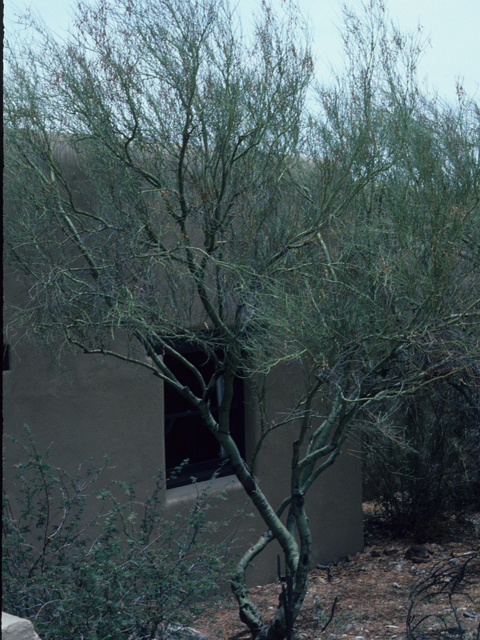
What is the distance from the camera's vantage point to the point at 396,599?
640 centimetres

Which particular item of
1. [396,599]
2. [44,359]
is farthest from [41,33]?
[396,599]

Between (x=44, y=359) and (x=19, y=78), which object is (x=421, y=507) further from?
(x=19, y=78)

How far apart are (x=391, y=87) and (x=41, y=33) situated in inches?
125

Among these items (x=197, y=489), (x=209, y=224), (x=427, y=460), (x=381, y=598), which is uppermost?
(x=209, y=224)

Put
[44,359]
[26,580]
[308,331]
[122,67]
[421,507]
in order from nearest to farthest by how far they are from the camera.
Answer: [26,580] < [308,331] < [122,67] < [44,359] < [421,507]

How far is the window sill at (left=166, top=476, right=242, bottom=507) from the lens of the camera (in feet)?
20.0

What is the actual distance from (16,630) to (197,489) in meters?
3.87

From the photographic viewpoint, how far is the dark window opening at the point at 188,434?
6328mm

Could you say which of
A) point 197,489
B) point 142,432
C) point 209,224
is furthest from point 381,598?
point 209,224

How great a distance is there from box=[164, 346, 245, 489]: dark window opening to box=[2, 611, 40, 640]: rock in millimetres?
4159

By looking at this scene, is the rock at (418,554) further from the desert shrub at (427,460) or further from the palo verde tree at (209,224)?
the palo verde tree at (209,224)

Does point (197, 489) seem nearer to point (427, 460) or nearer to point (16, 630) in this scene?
point (16, 630)

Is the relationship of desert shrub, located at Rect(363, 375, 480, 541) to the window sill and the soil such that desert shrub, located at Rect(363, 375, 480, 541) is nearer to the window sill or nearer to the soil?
the soil

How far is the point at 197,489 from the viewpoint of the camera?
5.80 meters
